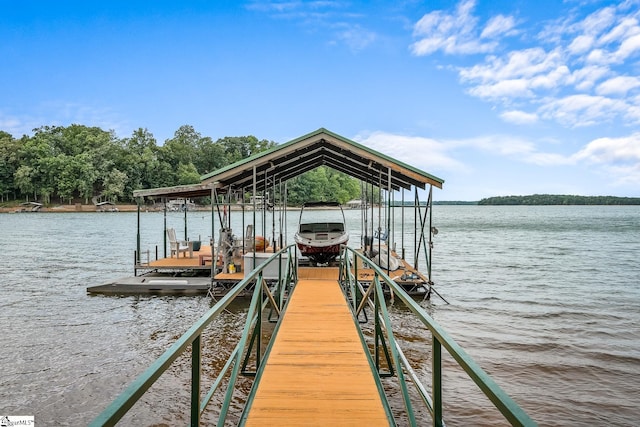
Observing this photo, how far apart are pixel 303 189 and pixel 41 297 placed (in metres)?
77.0

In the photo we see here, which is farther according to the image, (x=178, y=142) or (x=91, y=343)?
(x=178, y=142)

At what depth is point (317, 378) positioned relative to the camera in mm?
4617

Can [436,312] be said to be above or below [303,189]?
below

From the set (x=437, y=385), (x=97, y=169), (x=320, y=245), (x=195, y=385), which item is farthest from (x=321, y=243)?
(x=97, y=169)

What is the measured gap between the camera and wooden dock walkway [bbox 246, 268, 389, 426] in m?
3.75

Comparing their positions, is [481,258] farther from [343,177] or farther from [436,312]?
[343,177]

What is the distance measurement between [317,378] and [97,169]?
104214mm

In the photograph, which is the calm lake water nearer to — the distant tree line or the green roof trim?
the green roof trim

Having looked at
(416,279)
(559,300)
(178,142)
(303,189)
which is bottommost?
(559,300)

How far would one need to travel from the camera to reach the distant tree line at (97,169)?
93.3 meters

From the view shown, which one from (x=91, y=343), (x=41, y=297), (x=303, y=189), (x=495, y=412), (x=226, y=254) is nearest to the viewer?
(x=495, y=412)

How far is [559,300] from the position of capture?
14.7 meters

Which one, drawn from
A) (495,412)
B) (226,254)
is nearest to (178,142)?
(226,254)

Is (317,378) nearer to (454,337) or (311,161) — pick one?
(454,337)
